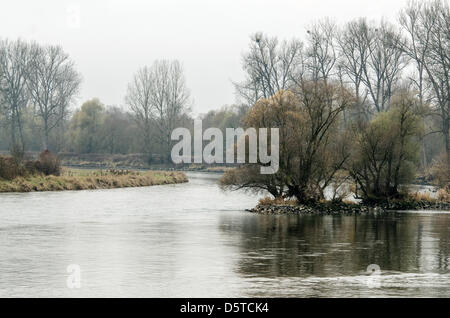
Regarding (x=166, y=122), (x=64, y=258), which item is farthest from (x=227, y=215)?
(x=166, y=122)

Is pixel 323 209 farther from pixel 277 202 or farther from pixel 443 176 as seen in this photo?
pixel 443 176

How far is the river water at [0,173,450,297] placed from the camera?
15641 millimetres

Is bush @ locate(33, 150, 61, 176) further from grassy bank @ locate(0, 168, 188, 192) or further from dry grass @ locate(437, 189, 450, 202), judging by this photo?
dry grass @ locate(437, 189, 450, 202)

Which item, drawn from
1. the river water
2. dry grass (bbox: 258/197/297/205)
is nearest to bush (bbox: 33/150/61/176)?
the river water

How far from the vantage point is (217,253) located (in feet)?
70.3

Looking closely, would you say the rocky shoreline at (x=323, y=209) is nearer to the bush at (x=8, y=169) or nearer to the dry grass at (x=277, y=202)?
the dry grass at (x=277, y=202)

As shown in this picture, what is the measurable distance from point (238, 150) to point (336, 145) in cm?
613

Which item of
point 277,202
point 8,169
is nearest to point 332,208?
point 277,202

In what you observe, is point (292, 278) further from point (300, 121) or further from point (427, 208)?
point (427, 208)

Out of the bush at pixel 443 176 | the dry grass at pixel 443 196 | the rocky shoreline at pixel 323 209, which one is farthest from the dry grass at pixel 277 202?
the bush at pixel 443 176

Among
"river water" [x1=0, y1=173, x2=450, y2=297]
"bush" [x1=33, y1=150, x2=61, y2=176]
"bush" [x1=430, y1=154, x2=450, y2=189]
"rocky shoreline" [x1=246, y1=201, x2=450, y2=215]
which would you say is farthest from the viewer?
"bush" [x1=33, y1=150, x2=61, y2=176]

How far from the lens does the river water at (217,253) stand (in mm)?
15641

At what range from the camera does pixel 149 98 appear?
10431 centimetres
